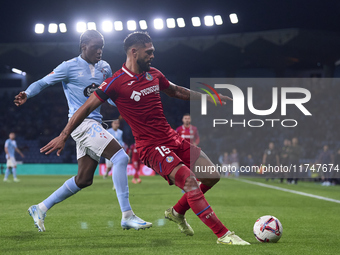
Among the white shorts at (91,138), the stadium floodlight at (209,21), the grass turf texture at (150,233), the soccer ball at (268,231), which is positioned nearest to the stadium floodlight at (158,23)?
the stadium floodlight at (209,21)

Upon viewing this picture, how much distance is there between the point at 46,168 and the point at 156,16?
11301 mm

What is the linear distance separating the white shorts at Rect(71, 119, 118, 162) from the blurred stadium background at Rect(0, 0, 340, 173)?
56.1 feet

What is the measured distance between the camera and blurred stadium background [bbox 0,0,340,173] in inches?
970

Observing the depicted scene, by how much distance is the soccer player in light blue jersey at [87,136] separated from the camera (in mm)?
5148

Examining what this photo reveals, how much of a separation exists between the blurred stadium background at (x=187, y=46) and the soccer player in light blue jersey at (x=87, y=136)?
1688 cm

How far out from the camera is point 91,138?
518 cm

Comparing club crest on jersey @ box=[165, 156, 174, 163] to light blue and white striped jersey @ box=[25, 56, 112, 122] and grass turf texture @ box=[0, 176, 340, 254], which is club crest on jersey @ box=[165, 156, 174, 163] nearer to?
grass turf texture @ box=[0, 176, 340, 254]

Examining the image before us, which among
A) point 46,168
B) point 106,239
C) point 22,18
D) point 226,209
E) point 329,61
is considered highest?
point 22,18

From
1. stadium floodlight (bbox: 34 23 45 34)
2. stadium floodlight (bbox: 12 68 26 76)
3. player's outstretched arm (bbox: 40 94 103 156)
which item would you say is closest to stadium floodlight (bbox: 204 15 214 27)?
stadium floodlight (bbox: 34 23 45 34)

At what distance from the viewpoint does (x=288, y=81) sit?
119 ft

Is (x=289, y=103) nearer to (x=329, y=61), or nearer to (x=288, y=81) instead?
(x=288, y=81)

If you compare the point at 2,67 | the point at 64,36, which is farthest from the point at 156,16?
the point at 2,67

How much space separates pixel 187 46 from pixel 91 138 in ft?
81.5

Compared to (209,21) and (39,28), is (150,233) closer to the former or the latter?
(209,21)
